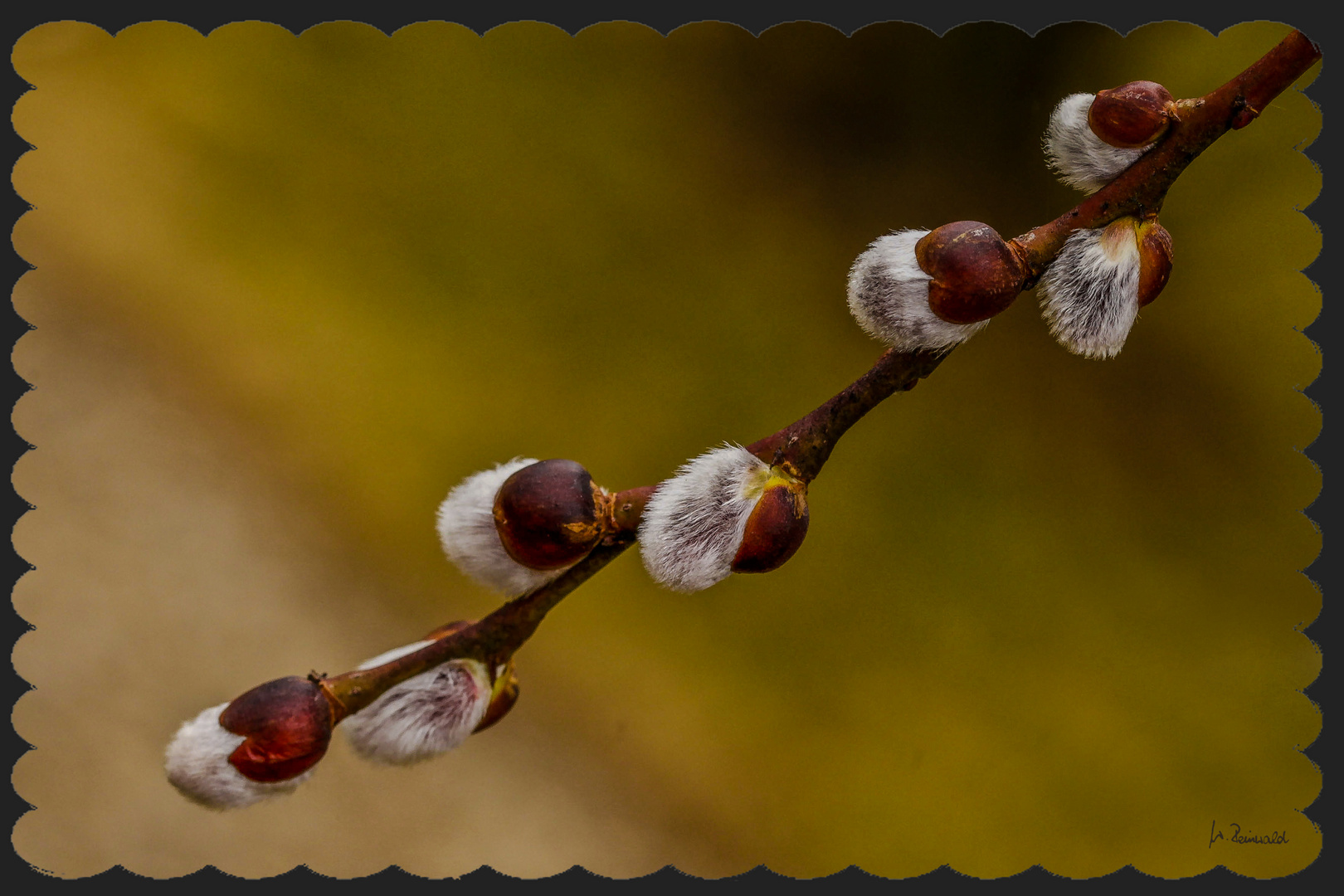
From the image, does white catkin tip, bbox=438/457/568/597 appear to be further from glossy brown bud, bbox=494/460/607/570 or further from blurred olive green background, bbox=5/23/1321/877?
blurred olive green background, bbox=5/23/1321/877

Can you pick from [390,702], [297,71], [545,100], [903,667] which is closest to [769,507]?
[390,702]

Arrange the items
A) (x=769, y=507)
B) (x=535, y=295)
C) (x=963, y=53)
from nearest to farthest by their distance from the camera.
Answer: (x=769, y=507)
(x=963, y=53)
(x=535, y=295)

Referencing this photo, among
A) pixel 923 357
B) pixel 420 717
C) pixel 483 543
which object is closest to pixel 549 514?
pixel 483 543

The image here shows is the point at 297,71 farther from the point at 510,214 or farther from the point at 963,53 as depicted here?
the point at 963,53

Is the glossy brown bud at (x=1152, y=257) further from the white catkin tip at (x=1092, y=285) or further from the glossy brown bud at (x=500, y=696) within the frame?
the glossy brown bud at (x=500, y=696)

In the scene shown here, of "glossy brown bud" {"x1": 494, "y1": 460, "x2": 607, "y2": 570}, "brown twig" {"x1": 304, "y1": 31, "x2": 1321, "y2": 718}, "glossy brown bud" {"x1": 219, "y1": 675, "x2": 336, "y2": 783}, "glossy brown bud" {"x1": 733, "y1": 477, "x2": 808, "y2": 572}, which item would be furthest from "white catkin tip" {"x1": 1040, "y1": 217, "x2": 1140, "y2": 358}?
"glossy brown bud" {"x1": 219, "y1": 675, "x2": 336, "y2": 783}
